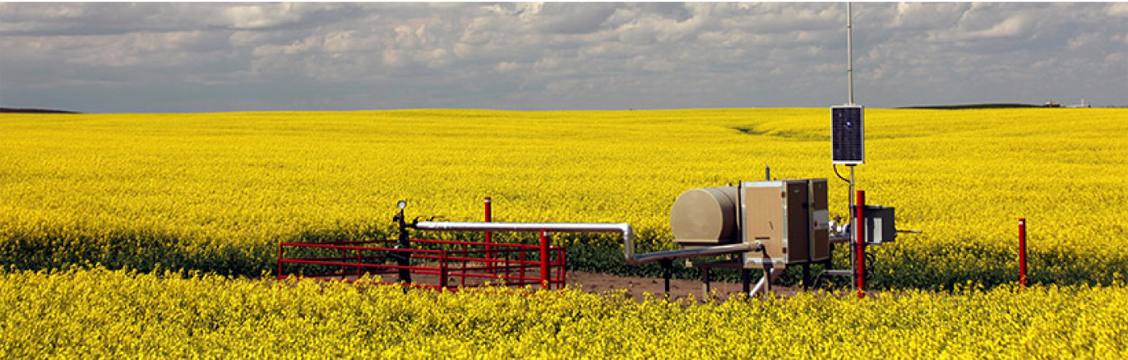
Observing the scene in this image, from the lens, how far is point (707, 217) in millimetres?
13023

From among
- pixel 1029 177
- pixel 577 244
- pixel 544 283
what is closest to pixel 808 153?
pixel 1029 177

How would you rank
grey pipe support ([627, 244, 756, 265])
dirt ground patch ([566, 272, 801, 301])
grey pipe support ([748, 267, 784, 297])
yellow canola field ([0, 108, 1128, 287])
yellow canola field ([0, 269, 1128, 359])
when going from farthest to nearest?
yellow canola field ([0, 108, 1128, 287]) → dirt ground patch ([566, 272, 801, 301]) → grey pipe support ([748, 267, 784, 297]) → grey pipe support ([627, 244, 756, 265]) → yellow canola field ([0, 269, 1128, 359])

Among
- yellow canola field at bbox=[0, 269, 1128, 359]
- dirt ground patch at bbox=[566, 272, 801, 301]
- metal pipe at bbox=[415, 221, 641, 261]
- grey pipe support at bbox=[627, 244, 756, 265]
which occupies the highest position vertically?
metal pipe at bbox=[415, 221, 641, 261]

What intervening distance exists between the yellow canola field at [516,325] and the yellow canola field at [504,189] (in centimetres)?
469

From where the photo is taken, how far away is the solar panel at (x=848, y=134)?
1316 centimetres

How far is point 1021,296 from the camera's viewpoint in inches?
421

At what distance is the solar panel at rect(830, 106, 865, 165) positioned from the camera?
13156 mm

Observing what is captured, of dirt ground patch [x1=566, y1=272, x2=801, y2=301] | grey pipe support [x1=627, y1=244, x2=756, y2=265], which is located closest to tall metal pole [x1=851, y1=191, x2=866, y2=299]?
grey pipe support [x1=627, y1=244, x2=756, y2=265]

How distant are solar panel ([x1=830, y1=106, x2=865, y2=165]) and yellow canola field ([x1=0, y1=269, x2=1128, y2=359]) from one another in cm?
252

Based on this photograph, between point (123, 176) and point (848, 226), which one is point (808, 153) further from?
point (848, 226)

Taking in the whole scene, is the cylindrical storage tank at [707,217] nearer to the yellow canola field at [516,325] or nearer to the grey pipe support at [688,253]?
the grey pipe support at [688,253]

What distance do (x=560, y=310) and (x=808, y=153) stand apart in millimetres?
27247

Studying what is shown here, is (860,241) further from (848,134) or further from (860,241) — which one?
(848,134)

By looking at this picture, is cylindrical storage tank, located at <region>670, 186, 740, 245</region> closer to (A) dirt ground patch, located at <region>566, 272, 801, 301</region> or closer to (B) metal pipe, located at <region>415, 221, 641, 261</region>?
(B) metal pipe, located at <region>415, 221, 641, 261</region>
